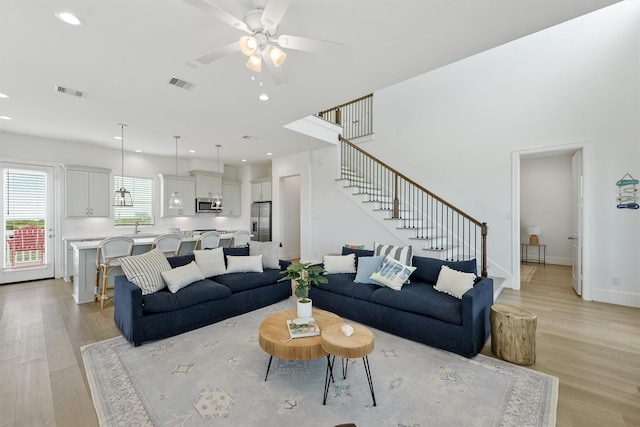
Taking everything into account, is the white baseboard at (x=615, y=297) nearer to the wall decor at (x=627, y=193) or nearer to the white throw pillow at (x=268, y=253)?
the wall decor at (x=627, y=193)

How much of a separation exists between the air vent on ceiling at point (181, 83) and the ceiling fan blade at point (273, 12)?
1.85 meters

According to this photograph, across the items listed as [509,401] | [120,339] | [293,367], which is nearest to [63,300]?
[120,339]

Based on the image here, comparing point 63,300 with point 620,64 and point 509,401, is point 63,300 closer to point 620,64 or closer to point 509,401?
point 509,401

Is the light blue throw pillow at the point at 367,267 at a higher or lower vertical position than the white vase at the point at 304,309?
higher

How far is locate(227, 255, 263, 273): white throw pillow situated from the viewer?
409 centimetres

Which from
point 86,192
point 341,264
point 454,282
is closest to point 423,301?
point 454,282

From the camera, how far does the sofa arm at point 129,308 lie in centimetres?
282

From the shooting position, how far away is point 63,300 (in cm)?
431

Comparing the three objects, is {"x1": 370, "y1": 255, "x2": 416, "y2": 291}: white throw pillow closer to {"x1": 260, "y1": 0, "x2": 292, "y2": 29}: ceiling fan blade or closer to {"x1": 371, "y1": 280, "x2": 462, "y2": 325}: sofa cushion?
{"x1": 371, "y1": 280, "x2": 462, "y2": 325}: sofa cushion

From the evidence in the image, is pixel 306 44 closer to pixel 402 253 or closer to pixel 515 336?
pixel 402 253

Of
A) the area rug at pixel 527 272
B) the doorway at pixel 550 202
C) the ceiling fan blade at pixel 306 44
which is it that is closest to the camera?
the ceiling fan blade at pixel 306 44

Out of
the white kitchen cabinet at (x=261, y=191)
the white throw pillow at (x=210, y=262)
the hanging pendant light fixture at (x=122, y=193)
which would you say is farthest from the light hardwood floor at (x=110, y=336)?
the white kitchen cabinet at (x=261, y=191)

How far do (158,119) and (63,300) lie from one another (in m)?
3.22

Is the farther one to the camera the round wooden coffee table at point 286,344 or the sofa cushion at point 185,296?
the sofa cushion at point 185,296
